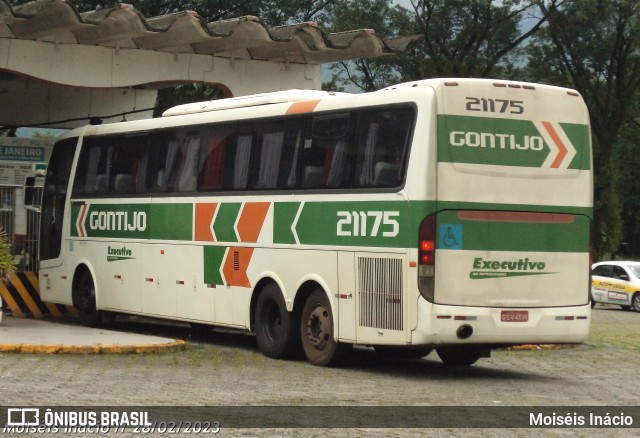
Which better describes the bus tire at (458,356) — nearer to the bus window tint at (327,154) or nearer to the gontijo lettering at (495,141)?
the bus window tint at (327,154)

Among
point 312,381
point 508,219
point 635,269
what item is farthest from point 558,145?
point 635,269

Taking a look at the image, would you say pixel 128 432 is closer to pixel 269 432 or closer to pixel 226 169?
pixel 269 432

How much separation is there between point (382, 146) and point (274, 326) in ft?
10.7

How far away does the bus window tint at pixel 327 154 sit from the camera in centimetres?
1688

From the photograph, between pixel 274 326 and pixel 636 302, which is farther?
pixel 636 302

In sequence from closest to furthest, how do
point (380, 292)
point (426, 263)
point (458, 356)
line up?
point (426, 263)
point (380, 292)
point (458, 356)

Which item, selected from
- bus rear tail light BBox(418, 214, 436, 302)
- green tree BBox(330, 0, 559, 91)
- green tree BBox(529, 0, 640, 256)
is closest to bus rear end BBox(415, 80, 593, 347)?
bus rear tail light BBox(418, 214, 436, 302)

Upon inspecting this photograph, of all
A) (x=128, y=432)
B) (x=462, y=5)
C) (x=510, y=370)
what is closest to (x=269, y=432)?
(x=128, y=432)

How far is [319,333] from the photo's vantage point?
17.3m

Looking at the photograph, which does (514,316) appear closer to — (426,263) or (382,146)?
(426,263)

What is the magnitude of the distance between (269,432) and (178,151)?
10.2 meters

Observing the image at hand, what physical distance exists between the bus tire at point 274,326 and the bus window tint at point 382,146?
224cm

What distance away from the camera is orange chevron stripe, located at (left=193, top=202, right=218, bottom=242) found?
19.4m

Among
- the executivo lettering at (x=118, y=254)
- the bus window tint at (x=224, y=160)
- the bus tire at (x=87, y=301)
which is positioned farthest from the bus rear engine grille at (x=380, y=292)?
the bus tire at (x=87, y=301)
